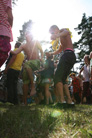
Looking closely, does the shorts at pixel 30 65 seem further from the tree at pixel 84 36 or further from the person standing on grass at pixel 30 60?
the tree at pixel 84 36

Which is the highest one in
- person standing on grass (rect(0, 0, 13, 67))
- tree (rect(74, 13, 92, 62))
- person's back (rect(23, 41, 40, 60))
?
tree (rect(74, 13, 92, 62))

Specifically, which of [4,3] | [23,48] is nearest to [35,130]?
[4,3]

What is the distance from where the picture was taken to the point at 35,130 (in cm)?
142

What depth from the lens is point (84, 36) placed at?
94.9 feet

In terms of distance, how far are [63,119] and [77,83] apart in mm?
6356

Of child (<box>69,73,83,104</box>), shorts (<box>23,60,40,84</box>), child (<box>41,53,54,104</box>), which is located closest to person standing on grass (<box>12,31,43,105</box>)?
shorts (<box>23,60,40,84</box>)

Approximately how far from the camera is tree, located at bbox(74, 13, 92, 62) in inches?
1108

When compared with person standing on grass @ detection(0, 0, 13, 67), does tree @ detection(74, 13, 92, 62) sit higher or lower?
higher

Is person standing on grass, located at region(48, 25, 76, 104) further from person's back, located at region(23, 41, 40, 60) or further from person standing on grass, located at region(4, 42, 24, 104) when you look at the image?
person standing on grass, located at region(4, 42, 24, 104)

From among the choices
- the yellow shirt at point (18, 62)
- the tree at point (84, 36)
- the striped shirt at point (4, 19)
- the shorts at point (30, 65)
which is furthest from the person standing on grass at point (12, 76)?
the tree at point (84, 36)

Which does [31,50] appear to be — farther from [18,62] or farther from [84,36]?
[84,36]

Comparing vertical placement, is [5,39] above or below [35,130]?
above

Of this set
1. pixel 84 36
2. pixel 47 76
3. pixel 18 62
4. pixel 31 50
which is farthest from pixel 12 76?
pixel 84 36

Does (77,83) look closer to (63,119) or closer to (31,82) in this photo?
(31,82)
